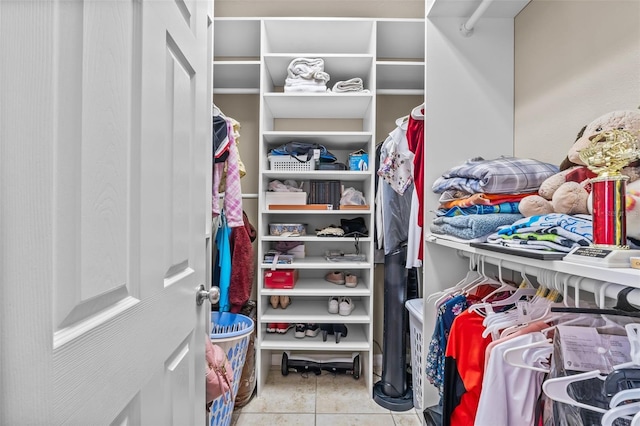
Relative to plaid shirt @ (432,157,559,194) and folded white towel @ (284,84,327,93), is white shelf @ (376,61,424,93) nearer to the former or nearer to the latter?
folded white towel @ (284,84,327,93)

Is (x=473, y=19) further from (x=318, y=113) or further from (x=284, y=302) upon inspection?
(x=284, y=302)

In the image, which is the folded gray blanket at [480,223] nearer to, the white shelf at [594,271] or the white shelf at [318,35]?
the white shelf at [594,271]

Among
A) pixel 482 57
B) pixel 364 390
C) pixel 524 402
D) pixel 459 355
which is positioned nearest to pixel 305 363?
pixel 364 390

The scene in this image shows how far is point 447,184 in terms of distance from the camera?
5.14 feet

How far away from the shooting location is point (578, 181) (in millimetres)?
1039

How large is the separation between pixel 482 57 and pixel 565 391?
5.22 feet

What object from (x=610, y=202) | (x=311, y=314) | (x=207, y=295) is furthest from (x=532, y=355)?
(x=311, y=314)

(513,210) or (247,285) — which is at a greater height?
(513,210)

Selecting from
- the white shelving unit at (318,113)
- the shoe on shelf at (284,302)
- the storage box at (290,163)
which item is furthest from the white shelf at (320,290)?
the storage box at (290,163)

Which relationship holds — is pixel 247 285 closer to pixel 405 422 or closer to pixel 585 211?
pixel 405 422

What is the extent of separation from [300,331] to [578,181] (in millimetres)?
1843

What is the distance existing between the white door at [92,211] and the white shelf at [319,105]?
1343 mm

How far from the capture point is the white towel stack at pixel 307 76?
2.19 m

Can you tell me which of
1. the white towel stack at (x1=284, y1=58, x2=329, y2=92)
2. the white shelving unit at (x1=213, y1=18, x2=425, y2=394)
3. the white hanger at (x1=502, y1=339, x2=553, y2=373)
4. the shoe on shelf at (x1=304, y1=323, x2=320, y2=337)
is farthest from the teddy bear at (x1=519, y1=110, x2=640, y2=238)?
the shoe on shelf at (x1=304, y1=323, x2=320, y2=337)
